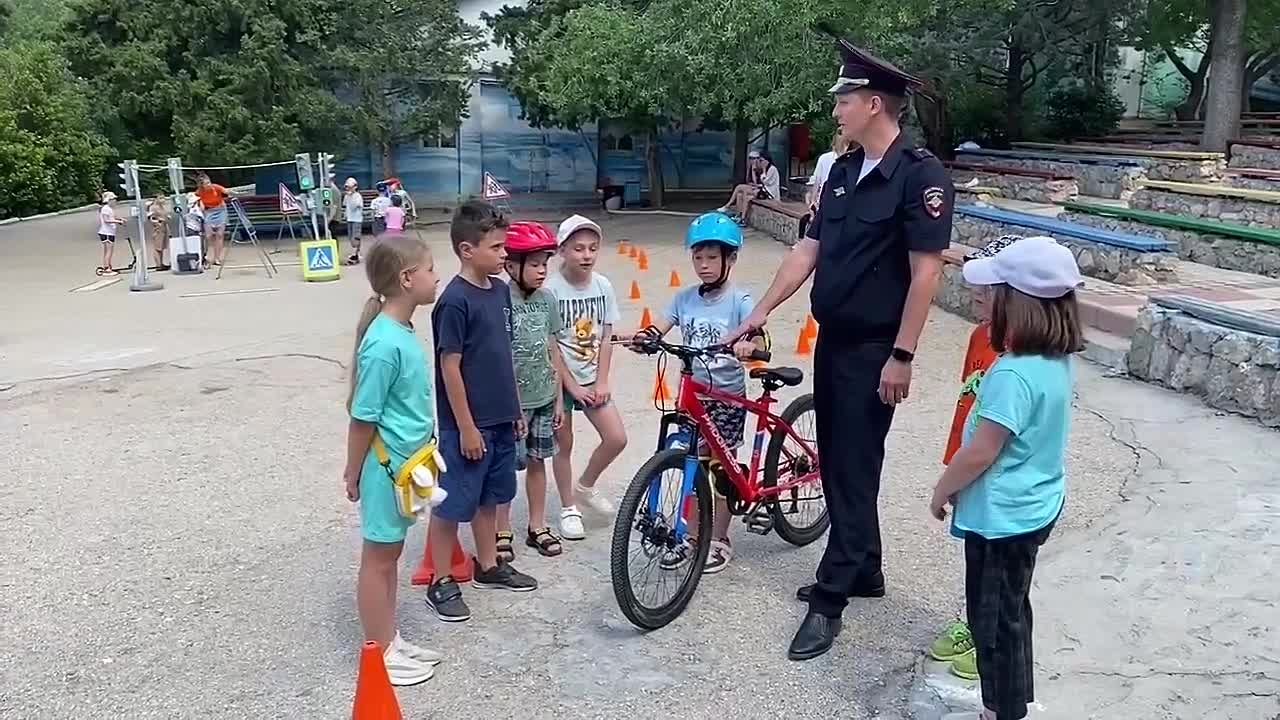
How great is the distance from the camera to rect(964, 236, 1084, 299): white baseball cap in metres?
2.80

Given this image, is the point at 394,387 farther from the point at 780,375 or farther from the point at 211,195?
the point at 211,195

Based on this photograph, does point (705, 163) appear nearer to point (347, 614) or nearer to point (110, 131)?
point (110, 131)

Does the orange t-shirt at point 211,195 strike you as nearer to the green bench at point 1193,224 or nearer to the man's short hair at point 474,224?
the green bench at point 1193,224

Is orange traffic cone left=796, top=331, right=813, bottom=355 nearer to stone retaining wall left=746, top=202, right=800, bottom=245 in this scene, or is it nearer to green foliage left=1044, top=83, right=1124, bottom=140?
stone retaining wall left=746, top=202, right=800, bottom=245

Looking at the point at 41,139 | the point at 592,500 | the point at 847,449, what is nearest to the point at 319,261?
the point at 592,500

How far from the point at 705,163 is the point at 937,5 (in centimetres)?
1797

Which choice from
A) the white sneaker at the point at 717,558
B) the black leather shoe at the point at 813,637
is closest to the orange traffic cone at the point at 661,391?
the white sneaker at the point at 717,558

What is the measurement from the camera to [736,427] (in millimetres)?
4457

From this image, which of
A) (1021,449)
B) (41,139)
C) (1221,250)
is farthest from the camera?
(41,139)

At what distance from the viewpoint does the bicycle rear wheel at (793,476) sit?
178 inches

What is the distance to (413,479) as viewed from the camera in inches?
137

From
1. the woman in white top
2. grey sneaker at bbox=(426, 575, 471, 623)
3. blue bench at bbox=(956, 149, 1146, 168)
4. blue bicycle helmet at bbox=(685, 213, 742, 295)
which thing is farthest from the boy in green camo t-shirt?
the woman in white top

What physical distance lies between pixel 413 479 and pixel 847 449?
1502mm

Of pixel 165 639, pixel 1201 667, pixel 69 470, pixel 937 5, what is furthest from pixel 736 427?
pixel 937 5
